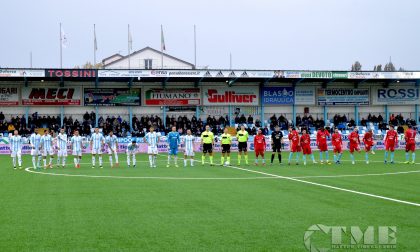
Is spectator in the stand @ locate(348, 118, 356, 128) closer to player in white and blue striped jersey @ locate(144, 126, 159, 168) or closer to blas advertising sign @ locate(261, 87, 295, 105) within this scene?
blas advertising sign @ locate(261, 87, 295, 105)

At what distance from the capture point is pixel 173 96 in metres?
54.7

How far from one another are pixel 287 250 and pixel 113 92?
4653 cm

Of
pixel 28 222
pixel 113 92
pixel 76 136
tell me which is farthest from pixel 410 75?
pixel 28 222

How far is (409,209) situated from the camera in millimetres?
12312

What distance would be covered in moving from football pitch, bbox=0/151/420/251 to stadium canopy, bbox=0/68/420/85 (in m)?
29.6

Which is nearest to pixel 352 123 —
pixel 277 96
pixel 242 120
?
pixel 277 96

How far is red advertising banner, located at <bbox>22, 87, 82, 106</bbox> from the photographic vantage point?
2036 inches

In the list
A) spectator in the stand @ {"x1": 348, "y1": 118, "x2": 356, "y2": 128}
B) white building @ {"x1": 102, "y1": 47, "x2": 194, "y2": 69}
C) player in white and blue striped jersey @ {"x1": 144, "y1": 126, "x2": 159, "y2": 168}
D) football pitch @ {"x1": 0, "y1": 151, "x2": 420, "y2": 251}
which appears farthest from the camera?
white building @ {"x1": 102, "y1": 47, "x2": 194, "y2": 69}

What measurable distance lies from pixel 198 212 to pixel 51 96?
141 feet

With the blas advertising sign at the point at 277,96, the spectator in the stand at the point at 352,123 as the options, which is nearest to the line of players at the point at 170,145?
the spectator in the stand at the point at 352,123

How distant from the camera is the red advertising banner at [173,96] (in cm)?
5422

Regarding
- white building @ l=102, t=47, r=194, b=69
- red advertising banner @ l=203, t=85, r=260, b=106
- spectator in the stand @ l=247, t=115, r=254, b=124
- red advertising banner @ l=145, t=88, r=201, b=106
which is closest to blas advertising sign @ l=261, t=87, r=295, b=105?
red advertising banner @ l=203, t=85, r=260, b=106

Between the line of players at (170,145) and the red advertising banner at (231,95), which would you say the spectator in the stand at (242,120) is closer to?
the red advertising banner at (231,95)

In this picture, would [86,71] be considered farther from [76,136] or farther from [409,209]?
[409,209]
